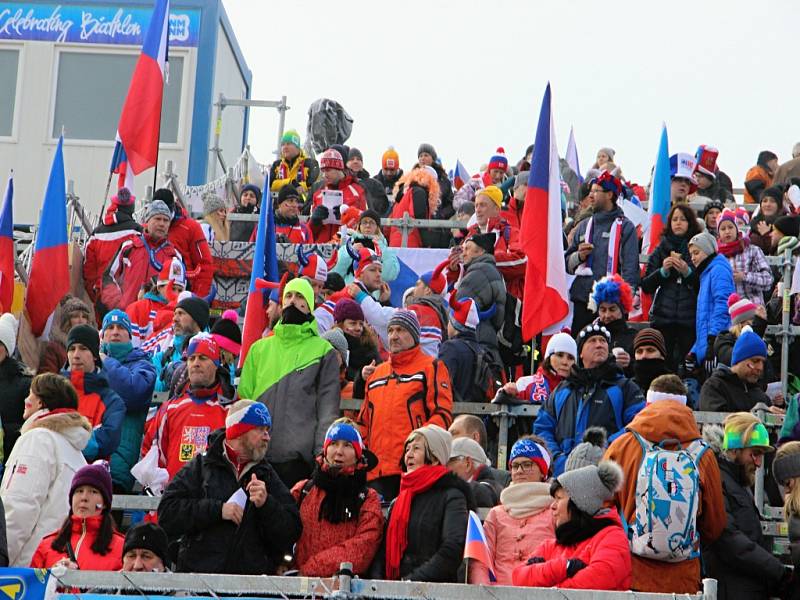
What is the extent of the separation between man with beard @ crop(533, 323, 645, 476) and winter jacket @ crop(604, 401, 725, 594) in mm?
1488

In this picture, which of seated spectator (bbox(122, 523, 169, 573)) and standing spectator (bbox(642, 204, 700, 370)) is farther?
standing spectator (bbox(642, 204, 700, 370))

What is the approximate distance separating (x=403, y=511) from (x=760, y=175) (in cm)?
1342

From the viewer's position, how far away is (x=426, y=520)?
9.02 meters

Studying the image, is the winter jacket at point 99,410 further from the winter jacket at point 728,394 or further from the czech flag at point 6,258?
the winter jacket at point 728,394

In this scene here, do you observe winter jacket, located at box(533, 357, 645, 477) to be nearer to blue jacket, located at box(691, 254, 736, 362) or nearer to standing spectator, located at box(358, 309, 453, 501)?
standing spectator, located at box(358, 309, 453, 501)

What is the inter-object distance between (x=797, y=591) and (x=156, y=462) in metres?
4.18

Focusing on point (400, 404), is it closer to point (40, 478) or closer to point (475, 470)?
point (475, 470)

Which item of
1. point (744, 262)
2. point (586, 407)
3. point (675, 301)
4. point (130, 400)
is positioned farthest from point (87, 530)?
point (744, 262)

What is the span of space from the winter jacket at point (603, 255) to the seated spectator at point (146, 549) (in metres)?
7.47

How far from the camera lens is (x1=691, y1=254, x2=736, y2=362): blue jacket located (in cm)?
1376

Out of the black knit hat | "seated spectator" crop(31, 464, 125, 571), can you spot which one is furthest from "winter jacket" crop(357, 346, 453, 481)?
the black knit hat

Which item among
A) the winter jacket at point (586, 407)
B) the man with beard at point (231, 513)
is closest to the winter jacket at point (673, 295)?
the winter jacket at point (586, 407)

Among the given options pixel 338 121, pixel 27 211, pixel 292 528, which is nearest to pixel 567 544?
pixel 292 528

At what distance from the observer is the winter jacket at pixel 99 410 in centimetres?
1116
